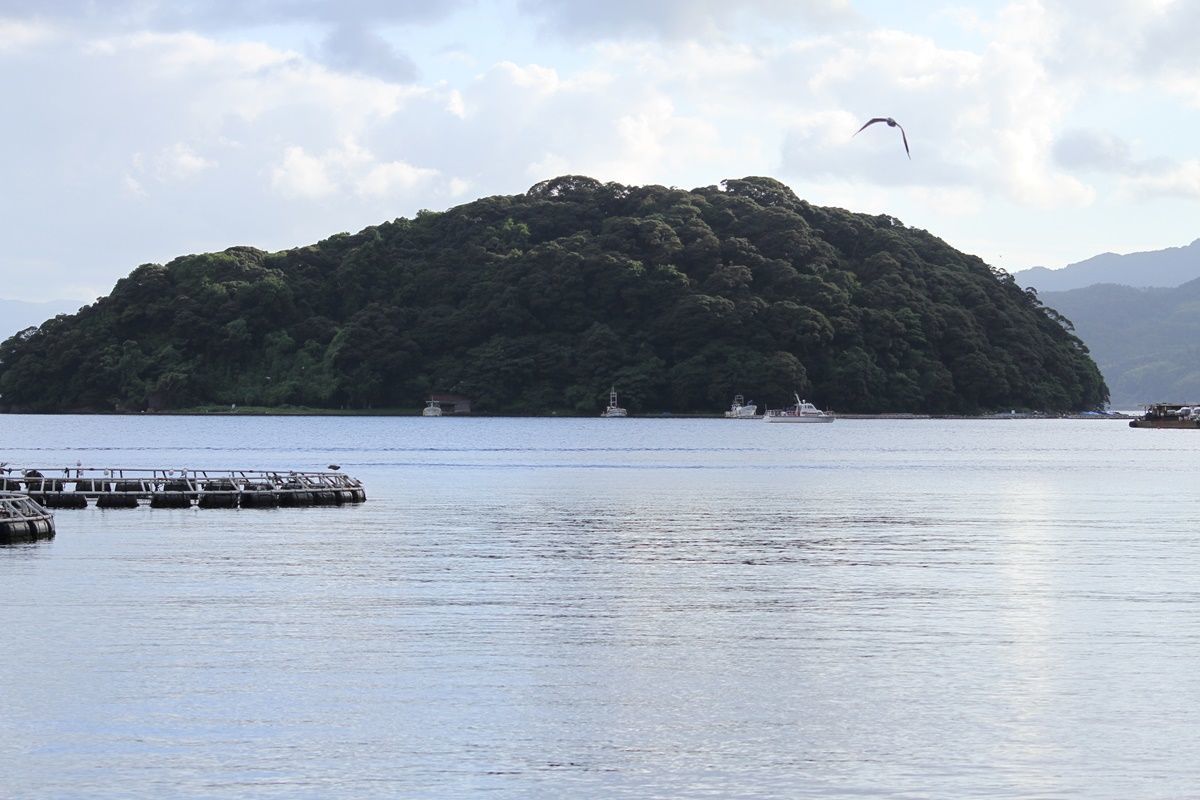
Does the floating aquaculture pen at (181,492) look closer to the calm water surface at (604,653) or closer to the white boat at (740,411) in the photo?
the calm water surface at (604,653)

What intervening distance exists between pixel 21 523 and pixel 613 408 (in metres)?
136

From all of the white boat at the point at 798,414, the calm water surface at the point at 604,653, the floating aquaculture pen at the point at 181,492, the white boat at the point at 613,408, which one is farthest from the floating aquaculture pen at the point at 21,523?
the white boat at the point at 613,408

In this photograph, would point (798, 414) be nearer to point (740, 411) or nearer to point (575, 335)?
point (740, 411)

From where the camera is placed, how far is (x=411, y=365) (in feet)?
635

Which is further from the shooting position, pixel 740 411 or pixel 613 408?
pixel 740 411

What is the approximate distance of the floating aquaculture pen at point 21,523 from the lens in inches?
1954

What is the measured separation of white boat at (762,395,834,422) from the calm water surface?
114 m

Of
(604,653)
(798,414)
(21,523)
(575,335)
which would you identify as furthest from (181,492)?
(575,335)

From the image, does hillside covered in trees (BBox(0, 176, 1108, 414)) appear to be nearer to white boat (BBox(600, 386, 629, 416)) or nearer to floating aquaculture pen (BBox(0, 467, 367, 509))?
white boat (BBox(600, 386, 629, 416))

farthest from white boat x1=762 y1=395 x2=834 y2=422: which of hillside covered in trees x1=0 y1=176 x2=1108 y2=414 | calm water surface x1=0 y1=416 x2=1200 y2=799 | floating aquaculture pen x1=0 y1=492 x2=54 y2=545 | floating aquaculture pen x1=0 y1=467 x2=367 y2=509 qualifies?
floating aquaculture pen x1=0 y1=492 x2=54 y2=545

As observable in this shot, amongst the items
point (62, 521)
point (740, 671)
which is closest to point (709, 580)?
point (740, 671)

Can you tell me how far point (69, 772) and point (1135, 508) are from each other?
53.8 m

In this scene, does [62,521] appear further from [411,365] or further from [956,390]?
[956,390]

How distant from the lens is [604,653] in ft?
94.7
